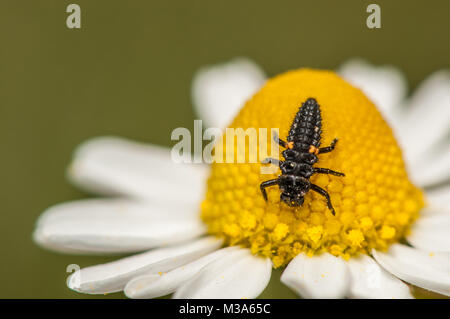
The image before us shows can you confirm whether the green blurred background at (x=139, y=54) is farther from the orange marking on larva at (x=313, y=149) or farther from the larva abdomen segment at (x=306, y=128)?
the orange marking on larva at (x=313, y=149)

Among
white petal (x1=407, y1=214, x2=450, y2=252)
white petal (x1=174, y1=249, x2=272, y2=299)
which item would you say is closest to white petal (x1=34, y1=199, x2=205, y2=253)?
white petal (x1=174, y1=249, x2=272, y2=299)

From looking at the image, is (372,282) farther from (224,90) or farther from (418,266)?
(224,90)

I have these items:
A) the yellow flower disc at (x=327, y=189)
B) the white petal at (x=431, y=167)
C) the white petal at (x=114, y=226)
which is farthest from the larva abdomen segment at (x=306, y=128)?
the white petal at (x=431, y=167)

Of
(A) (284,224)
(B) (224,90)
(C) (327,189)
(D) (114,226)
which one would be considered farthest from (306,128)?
(B) (224,90)

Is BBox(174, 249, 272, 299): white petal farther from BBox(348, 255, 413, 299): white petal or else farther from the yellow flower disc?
BBox(348, 255, 413, 299): white petal

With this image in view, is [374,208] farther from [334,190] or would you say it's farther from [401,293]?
[401,293]
